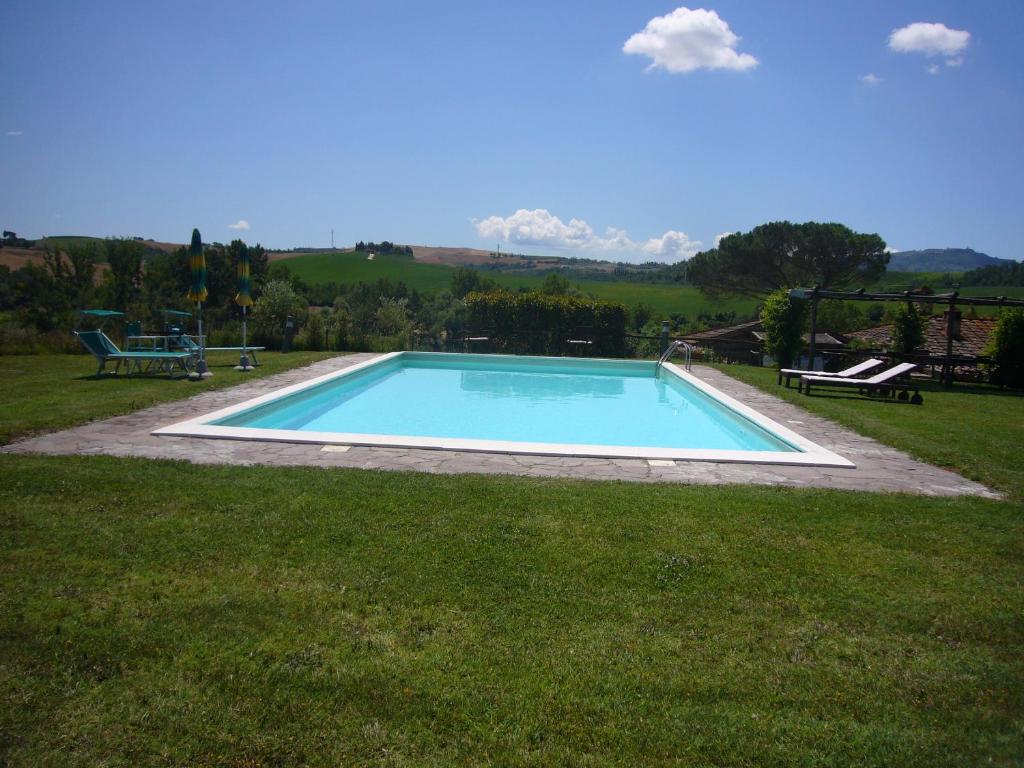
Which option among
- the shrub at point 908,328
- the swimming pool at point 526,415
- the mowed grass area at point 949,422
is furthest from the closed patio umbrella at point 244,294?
the shrub at point 908,328

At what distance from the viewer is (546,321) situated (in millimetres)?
18188

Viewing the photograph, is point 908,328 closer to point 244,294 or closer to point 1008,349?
point 1008,349

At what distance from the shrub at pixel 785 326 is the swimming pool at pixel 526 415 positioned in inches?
101

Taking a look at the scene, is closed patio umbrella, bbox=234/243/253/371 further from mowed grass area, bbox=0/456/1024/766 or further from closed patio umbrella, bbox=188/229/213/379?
mowed grass area, bbox=0/456/1024/766

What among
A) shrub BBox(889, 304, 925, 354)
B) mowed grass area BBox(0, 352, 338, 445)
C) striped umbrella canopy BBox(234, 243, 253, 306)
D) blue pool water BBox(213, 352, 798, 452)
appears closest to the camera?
mowed grass area BBox(0, 352, 338, 445)

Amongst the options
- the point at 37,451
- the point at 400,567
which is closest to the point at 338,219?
the point at 37,451

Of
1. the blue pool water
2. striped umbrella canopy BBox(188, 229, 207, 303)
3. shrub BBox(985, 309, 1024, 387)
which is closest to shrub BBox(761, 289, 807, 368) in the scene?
the blue pool water

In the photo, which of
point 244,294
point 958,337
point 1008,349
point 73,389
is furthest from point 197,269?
point 958,337

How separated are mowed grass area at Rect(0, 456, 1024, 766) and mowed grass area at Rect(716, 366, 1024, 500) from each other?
5.51ft

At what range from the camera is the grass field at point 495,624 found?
2.21m

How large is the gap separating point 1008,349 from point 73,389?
16.2m

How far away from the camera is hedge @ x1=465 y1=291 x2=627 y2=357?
18141mm

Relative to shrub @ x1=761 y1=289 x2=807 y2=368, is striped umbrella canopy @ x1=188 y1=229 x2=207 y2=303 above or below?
above

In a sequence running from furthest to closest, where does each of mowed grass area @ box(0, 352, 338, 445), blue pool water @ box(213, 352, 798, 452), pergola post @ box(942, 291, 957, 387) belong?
pergola post @ box(942, 291, 957, 387) → blue pool water @ box(213, 352, 798, 452) → mowed grass area @ box(0, 352, 338, 445)
